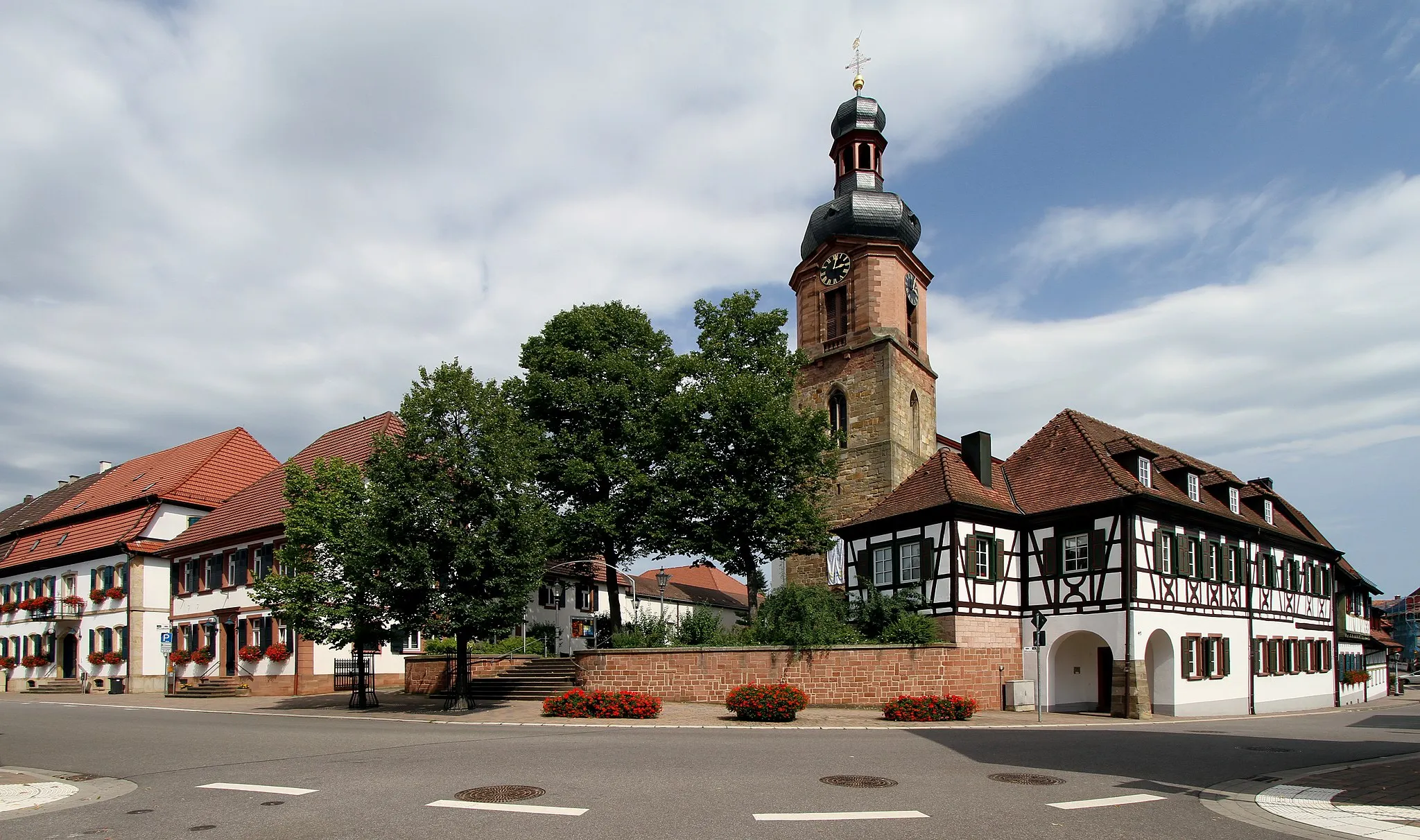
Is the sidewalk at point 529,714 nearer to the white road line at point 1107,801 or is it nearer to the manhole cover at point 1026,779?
the manhole cover at point 1026,779

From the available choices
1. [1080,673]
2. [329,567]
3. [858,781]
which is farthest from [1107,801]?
[329,567]

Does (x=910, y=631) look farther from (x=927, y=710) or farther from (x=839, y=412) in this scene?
(x=839, y=412)

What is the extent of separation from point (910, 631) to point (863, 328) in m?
16.9

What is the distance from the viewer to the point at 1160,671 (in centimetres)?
2933

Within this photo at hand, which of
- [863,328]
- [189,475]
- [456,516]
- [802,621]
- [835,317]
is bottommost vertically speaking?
[802,621]

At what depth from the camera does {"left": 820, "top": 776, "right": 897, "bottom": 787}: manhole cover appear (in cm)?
1141

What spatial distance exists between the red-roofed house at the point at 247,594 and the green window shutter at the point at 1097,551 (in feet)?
68.8

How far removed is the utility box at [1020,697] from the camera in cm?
2734

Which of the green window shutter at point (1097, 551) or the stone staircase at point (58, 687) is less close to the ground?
the green window shutter at point (1097, 551)

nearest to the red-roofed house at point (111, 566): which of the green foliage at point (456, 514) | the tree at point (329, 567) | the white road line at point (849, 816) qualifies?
the tree at point (329, 567)

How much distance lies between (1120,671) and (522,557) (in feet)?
53.5

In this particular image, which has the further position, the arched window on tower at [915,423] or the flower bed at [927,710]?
the arched window on tower at [915,423]

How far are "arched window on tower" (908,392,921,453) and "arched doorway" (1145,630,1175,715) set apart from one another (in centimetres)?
1415

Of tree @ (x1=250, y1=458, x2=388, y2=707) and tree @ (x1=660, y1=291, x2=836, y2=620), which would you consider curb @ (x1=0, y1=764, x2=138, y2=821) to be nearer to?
tree @ (x1=250, y1=458, x2=388, y2=707)
